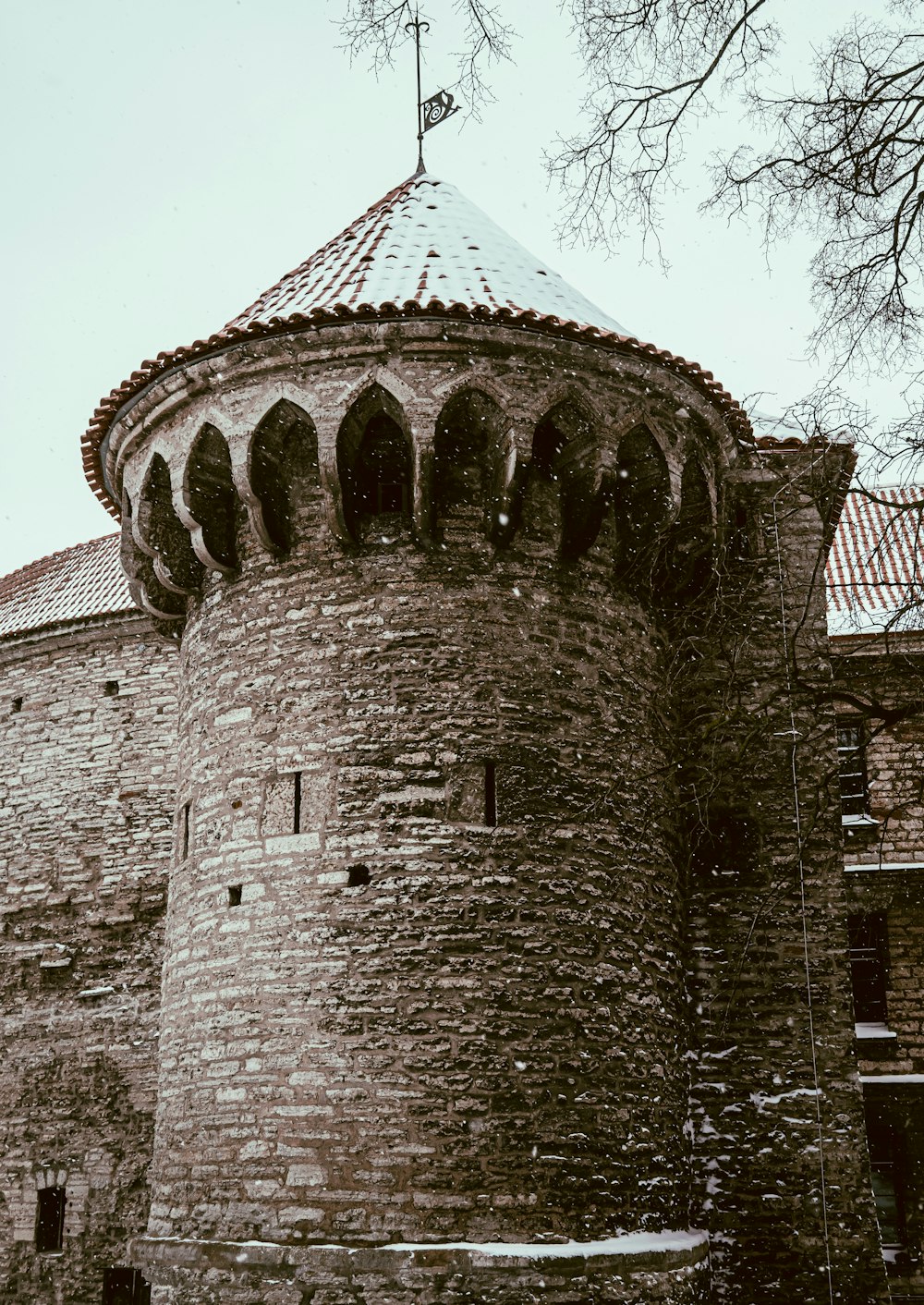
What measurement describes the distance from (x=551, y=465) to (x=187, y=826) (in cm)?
328

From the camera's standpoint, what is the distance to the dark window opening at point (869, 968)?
1620 cm

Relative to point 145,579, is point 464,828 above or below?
below

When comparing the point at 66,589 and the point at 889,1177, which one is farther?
the point at 66,589

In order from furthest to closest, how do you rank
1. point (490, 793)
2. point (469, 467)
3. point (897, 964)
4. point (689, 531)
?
point (897, 964)
point (689, 531)
point (469, 467)
point (490, 793)

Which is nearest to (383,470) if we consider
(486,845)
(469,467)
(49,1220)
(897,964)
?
(469,467)

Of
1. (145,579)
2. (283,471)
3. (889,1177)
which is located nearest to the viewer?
(283,471)

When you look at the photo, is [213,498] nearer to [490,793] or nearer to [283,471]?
[283,471]

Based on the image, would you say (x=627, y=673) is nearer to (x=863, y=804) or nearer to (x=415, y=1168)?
(x=415, y=1168)

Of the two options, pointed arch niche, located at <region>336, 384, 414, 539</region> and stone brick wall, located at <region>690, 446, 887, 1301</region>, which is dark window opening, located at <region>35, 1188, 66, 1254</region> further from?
pointed arch niche, located at <region>336, 384, 414, 539</region>

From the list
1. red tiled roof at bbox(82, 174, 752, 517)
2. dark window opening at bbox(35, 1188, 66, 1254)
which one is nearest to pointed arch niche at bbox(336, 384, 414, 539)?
red tiled roof at bbox(82, 174, 752, 517)

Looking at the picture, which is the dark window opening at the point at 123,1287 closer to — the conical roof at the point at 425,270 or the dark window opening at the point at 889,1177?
the dark window opening at the point at 889,1177

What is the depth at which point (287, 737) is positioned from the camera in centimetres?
792

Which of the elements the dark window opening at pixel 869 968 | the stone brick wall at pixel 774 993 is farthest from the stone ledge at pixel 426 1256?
the dark window opening at pixel 869 968

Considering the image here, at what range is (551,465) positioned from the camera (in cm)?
847
